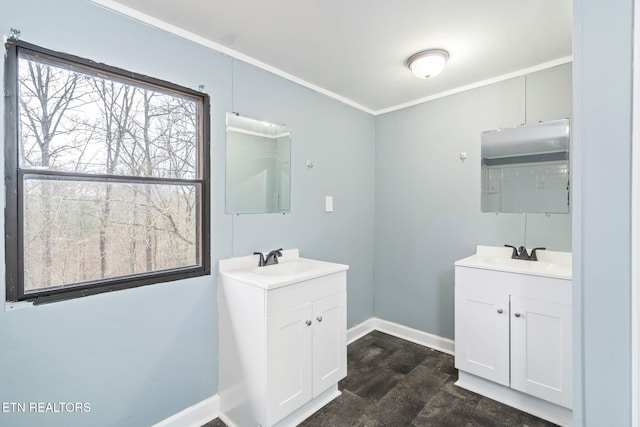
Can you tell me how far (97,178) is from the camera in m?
1.48

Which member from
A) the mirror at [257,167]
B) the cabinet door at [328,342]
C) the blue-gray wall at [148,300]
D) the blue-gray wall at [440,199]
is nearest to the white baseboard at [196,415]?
the blue-gray wall at [148,300]

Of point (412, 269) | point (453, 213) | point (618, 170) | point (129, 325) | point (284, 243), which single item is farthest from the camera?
point (412, 269)

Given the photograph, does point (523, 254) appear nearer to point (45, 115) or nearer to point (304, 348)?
point (304, 348)

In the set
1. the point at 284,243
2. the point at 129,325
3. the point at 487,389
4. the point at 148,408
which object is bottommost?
the point at 487,389

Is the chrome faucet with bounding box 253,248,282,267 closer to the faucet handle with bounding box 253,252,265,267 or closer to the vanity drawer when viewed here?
the faucet handle with bounding box 253,252,265,267

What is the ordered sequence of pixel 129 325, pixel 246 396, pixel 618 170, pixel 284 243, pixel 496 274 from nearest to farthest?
pixel 618 170
pixel 129 325
pixel 246 396
pixel 496 274
pixel 284 243

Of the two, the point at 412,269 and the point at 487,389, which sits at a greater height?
the point at 412,269

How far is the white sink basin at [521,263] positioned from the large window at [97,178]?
193cm

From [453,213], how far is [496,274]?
0.78m

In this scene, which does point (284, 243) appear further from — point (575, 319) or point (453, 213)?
point (575, 319)

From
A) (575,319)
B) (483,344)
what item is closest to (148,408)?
(575,319)

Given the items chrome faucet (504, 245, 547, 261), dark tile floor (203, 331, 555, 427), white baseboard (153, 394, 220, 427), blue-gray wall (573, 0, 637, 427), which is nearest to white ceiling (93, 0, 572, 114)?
blue-gray wall (573, 0, 637, 427)

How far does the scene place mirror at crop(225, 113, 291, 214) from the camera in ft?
6.57

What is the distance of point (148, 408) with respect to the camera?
62.9 inches
